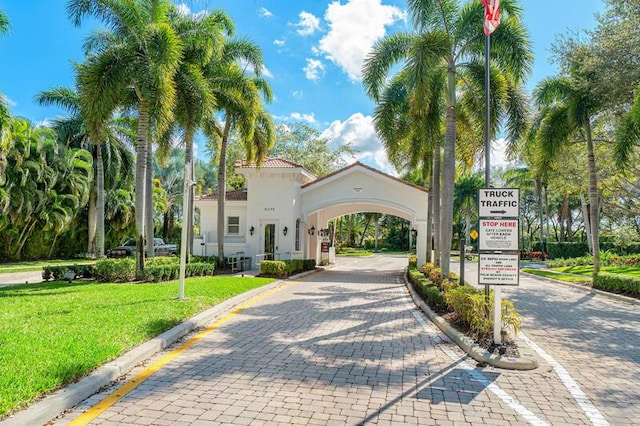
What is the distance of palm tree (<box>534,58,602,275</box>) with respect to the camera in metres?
16.3

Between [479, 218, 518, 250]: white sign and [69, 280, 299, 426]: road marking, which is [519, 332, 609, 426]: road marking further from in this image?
[69, 280, 299, 426]: road marking

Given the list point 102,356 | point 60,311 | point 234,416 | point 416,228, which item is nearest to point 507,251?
point 234,416

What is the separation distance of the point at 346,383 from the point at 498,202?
12.3 feet

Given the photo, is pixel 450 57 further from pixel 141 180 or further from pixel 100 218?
pixel 100 218

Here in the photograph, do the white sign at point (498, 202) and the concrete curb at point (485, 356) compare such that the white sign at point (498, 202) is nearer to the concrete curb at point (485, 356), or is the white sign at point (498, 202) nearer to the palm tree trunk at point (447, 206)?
the concrete curb at point (485, 356)

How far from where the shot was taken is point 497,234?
6.91 metres

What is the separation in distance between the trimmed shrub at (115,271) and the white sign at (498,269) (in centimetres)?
1157

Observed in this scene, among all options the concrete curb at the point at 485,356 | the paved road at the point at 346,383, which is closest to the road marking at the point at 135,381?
the paved road at the point at 346,383

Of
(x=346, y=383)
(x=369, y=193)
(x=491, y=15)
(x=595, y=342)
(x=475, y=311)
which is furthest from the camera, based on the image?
(x=369, y=193)

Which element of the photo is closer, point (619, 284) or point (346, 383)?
point (346, 383)

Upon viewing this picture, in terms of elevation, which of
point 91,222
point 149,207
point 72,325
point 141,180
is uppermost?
point 141,180

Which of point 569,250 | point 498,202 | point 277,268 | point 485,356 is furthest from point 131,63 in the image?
point 569,250

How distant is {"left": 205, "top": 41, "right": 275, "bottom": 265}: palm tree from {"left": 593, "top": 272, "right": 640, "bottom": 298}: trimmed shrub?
14.5m

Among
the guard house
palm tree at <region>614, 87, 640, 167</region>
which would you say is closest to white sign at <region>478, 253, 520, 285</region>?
palm tree at <region>614, 87, 640, 167</region>
